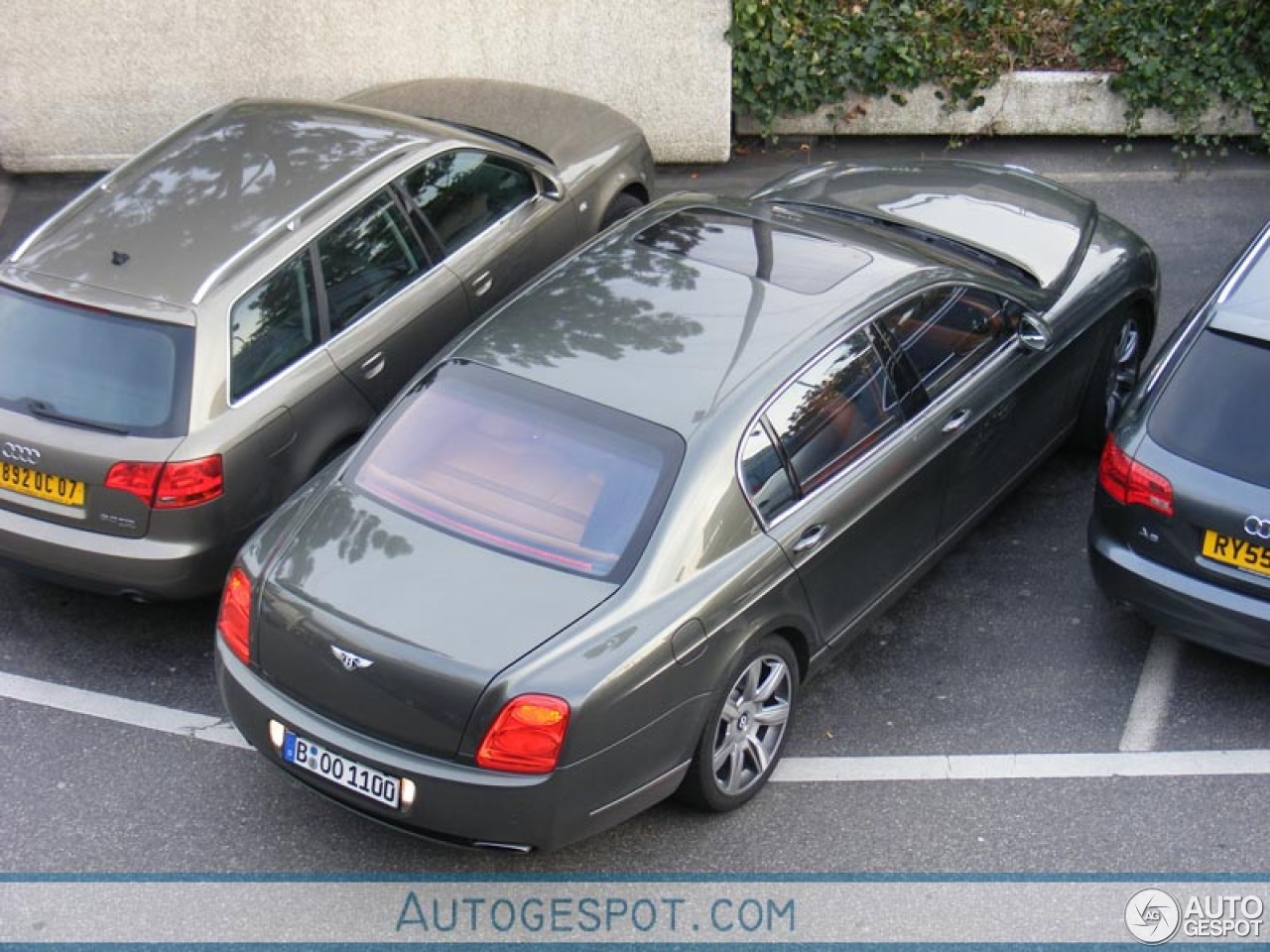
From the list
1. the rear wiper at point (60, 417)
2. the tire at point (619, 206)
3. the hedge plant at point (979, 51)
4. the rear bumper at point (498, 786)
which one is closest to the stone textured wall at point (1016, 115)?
the hedge plant at point (979, 51)

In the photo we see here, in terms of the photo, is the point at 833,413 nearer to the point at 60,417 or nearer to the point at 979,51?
the point at 60,417

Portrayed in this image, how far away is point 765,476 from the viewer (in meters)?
5.46

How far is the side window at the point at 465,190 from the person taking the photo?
23.9 feet

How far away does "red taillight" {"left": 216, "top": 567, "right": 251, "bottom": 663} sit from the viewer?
5.31m

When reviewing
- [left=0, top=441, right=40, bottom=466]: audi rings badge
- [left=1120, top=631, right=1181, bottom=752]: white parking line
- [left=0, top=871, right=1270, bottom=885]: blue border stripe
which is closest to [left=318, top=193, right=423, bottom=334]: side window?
[left=0, top=441, right=40, bottom=466]: audi rings badge

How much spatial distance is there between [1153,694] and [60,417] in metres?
4.37

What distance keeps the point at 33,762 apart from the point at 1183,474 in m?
4.35

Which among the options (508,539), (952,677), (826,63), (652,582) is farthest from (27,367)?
(826,63)

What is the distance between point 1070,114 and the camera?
10406 mm

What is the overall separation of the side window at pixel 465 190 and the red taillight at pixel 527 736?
3130 millimetres

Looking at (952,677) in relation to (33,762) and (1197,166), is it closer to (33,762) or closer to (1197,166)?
(33,762)

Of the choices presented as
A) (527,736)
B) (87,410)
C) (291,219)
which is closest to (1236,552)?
(527,736)

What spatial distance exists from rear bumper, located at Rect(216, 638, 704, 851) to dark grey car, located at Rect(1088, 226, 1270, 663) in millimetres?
1929

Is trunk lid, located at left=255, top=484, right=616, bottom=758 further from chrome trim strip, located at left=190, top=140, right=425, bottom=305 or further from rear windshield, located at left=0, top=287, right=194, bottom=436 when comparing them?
chrome trim strip, located at left=190, top=140, right=425, bottom=305
